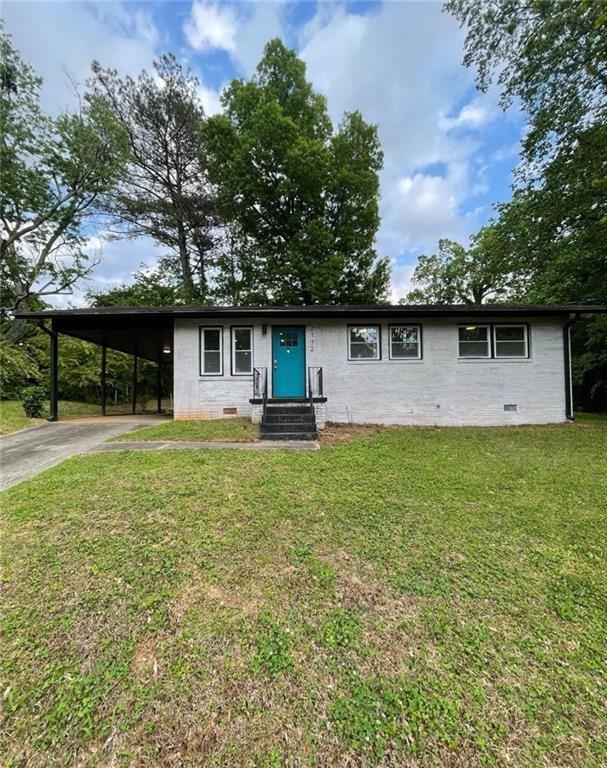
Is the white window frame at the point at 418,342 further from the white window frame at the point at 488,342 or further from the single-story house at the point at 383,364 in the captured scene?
the white window frame at the point at 488,342

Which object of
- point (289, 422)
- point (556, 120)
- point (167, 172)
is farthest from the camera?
point (167, 172)

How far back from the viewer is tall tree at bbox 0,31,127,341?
529 inches

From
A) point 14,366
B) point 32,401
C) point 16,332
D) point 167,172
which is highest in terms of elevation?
point 167,172

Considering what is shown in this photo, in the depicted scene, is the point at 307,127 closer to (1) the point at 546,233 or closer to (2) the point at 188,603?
(1) the point at 546,233

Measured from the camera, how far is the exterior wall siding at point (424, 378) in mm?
9203

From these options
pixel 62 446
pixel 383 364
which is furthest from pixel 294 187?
pixel 62 446

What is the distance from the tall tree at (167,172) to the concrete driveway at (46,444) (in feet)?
36.1

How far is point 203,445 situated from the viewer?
254 inches

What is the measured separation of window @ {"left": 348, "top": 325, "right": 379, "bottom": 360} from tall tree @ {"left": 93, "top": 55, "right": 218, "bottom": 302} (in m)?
11.7

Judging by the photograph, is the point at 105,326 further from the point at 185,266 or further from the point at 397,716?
the point at 397,716

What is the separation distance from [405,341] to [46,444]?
888cm

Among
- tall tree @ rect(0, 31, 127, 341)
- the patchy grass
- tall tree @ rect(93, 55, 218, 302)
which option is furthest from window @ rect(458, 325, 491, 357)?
tall tree @ rect(0, 31, 127, 341)

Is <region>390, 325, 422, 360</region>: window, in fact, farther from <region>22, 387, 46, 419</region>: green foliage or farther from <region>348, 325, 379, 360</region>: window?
<region>22, 387, 46, 419</region>: green foliage

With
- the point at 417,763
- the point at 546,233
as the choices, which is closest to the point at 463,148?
the point at 546,233
